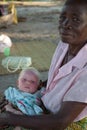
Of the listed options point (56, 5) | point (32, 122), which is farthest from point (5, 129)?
point (56, 5)

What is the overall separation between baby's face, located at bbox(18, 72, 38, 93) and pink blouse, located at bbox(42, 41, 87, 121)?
0.25 metres

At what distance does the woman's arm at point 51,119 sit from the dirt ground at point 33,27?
2653mm

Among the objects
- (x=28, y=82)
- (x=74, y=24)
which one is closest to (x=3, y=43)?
(x=28, y=82)

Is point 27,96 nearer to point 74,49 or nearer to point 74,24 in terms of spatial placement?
point 74,49

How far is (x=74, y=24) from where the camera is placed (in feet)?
5.90

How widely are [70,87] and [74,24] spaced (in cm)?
32

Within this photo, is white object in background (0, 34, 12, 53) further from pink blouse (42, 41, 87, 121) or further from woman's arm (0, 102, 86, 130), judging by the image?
woman's arm (0, 102, 86, 130)

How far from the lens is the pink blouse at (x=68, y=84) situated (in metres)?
1.73

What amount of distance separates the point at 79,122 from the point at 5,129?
457 millimetres

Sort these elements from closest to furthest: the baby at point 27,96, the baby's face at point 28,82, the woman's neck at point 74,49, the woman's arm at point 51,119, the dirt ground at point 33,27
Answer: the woman's arm at point 51,119
the woman's neck at point 74,49
the baby at point 27,96
the baby's face at point 28,82
the dirt ground at point 33,27

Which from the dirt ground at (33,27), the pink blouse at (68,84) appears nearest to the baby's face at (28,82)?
the pink blouse at (68,84)

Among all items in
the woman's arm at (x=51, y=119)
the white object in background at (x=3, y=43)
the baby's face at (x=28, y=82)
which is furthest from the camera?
the white object in background at (x=3, y=43)

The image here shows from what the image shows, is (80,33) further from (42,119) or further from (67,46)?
(42,119)

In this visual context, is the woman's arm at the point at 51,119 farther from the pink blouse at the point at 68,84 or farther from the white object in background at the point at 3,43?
the white object in background at the point at 3,43
